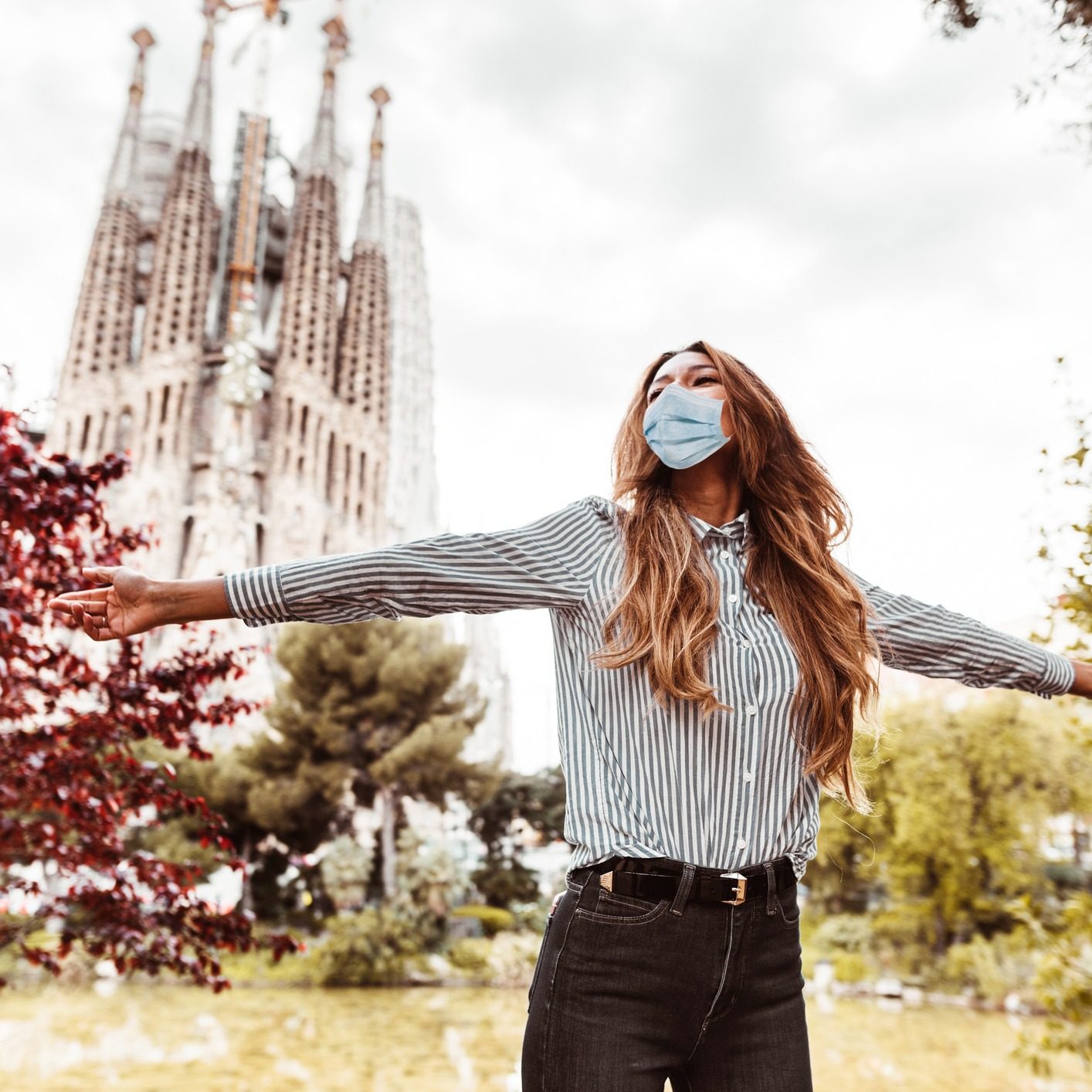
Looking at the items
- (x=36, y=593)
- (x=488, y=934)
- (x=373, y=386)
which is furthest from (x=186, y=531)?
(x=36, y=593)

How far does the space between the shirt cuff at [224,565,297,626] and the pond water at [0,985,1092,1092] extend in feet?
19.2

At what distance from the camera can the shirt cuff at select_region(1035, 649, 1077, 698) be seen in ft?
3.93

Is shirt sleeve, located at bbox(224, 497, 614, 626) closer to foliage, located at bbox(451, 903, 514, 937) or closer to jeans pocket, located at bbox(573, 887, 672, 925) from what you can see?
jeans pocket, located at bbox(573, 887, 672, 925)

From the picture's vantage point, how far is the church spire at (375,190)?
21.9 meters

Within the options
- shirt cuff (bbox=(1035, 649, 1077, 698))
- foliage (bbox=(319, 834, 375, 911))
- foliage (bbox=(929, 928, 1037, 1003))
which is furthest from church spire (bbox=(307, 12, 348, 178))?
shirt cuff (bbox=(1035, 649, 1077, 698))

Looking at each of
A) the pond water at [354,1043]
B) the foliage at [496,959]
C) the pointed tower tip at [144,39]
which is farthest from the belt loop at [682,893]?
the pointed tower tip at [144,39]

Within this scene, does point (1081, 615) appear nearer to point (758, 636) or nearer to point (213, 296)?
point (758, 636)

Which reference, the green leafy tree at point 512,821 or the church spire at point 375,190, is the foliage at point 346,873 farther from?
the church spire at point 375,190

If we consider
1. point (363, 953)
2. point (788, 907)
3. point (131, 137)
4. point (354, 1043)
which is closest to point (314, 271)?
point (131, 137)

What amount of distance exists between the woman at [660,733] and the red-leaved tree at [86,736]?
1660mm

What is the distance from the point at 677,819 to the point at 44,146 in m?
22.4

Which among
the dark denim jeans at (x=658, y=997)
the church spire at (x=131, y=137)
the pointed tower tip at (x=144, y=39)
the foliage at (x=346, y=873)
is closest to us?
the dark denim jeans at (x=658, y=997)

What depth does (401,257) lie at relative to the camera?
26078 mm

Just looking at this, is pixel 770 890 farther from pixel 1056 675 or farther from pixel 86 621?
pixel 86 621
